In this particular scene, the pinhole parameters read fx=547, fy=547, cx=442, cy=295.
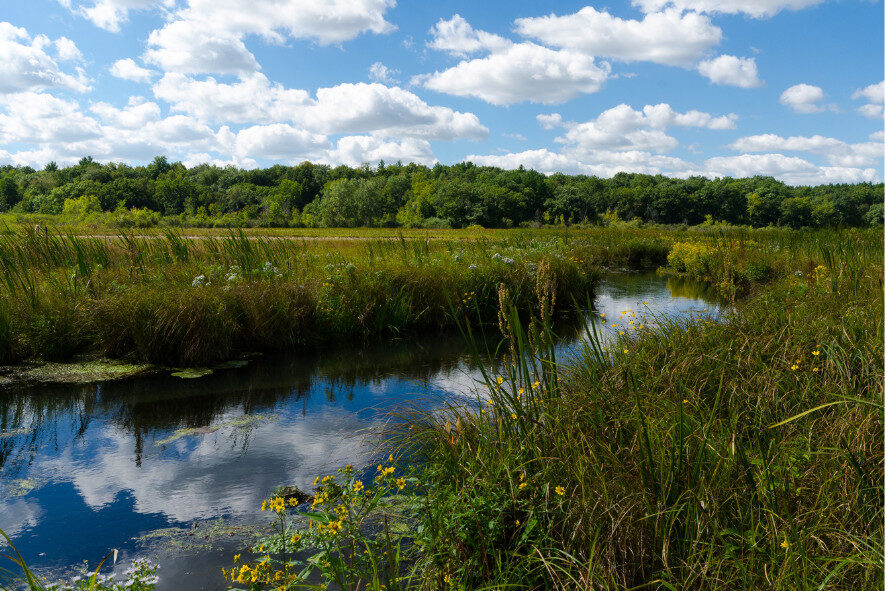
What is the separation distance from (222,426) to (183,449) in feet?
1.98

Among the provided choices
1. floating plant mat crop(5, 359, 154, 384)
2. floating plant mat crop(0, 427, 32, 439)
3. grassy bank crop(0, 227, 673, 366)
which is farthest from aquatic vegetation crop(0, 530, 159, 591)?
floating plant mat crop(5, 359, 154, 384)

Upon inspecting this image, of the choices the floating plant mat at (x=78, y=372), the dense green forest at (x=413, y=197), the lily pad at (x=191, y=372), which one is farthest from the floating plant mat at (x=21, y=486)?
the dense green forest at (x=413, y=197)

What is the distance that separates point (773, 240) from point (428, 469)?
17408mm

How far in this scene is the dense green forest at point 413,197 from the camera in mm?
75562

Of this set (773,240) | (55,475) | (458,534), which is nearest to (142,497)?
(55,475)

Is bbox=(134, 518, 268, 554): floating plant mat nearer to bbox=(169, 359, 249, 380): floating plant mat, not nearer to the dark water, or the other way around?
the dark water

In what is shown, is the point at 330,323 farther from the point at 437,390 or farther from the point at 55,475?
the point at 55,475

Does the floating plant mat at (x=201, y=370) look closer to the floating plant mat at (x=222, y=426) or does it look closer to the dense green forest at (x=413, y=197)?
the floating plant mat at (x=222, y=426)

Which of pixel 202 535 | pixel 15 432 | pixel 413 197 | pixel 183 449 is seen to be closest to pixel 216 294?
pixel 15 432

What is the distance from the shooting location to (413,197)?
90.0 metres

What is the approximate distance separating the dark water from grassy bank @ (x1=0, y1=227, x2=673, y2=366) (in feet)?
2.31

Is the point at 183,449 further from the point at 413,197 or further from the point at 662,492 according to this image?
the point at 413,197

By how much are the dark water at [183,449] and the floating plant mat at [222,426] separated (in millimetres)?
24

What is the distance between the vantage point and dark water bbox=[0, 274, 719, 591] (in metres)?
3.81
